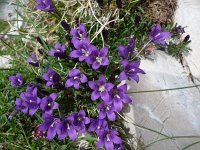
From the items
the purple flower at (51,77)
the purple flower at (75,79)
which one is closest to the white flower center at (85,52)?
the purple flower at (75,79)

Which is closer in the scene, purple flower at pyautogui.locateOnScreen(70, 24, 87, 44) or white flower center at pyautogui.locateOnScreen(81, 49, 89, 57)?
white flower center at pyautogui.locateOnScreen(81, 49, 89, 57)

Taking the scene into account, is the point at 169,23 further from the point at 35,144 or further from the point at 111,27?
the point at 35,144

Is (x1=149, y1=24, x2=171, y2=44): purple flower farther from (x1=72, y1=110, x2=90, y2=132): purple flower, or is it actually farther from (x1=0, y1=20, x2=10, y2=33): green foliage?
(x1=0, y1=20, x2=10, y2=33): green foliage

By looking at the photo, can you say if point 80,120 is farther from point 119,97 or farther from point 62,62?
point 62,62

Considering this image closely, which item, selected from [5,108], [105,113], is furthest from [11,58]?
[105,113]

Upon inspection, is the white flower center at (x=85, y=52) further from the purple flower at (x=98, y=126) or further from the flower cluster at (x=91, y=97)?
the purple flower at (x=98, y=126)

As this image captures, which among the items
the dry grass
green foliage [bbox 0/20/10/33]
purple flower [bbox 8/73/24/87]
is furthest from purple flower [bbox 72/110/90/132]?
green foliage [bbox 0/20/10/33]
